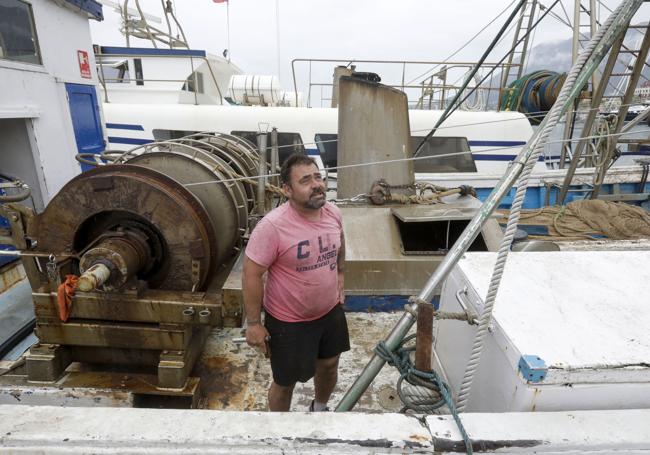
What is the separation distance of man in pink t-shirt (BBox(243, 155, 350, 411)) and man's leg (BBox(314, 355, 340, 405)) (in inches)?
3.0

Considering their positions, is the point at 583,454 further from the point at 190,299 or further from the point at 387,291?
the point at 387,291

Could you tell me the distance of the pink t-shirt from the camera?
1990 mm

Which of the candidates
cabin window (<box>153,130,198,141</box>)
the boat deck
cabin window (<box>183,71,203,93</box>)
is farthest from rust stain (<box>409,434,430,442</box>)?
cabin window (<box>183,71,203,93</box>)

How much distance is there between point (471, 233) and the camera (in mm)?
1639

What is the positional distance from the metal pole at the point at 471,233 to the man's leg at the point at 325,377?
80 cm

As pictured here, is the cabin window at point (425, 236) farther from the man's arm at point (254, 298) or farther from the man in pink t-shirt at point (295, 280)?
the man's arm at point (254, 298)

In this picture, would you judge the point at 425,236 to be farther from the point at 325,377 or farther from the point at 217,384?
the point at 217,384

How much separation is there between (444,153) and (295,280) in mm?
7036

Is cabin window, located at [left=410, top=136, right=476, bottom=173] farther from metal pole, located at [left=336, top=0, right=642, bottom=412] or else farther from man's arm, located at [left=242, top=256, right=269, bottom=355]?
man's arm, located at [left=242, top=256, right=269, bottom=355]

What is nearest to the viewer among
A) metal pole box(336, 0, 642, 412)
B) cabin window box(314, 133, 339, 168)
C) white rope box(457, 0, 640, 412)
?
white rope box(457, 0, 640, 412)

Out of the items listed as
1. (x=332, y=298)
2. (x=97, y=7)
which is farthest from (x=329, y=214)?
(x=97, y=7)

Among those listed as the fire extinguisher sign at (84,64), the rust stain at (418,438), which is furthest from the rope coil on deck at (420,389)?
the fire extinguisher sign at (84,64)

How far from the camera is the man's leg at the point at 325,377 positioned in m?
2.42

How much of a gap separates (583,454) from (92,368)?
2.85 metres
